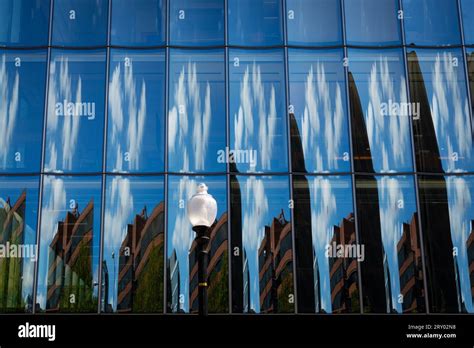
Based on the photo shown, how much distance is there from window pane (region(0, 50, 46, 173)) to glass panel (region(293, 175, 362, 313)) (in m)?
6.39

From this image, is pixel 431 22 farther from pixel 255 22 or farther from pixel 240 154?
pixel 240 154

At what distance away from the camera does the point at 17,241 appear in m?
18.0

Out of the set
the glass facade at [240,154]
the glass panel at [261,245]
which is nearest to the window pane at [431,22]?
the glass facade at [240,154]

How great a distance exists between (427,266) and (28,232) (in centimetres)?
928

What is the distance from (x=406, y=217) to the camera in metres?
18.1

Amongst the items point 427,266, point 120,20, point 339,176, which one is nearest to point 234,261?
point 339,176

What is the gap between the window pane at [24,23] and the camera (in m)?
19.3

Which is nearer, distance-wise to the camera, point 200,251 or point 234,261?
point 200,251

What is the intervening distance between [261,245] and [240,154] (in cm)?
226

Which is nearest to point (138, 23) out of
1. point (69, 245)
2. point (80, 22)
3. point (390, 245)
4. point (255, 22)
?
point (80, 22)

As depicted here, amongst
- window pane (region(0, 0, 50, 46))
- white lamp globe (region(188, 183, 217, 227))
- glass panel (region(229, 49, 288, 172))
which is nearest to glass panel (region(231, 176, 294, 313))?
glass panel (region(229, 49, 288, 172))

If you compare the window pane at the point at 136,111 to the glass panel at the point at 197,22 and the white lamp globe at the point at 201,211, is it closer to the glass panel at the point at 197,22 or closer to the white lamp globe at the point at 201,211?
the glass panel at the point at 197,22

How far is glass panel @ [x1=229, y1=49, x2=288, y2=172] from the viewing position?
18.5 meters
